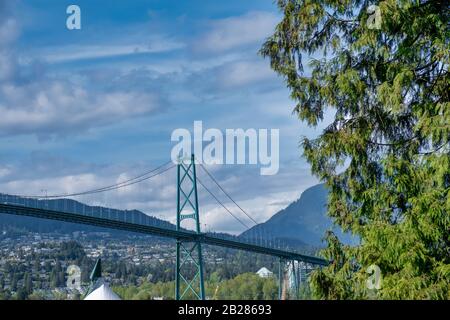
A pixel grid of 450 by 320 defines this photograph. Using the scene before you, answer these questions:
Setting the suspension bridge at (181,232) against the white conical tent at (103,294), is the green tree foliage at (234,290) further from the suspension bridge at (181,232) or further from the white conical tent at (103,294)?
the white conical tent at (103,294)

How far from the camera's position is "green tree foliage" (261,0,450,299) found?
8.94 meters

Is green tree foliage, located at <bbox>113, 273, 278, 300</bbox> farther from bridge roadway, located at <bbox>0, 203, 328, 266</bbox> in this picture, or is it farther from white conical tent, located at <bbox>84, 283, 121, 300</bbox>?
white conical tent, located at <bbox>84, 283, 121, 300</bbox>

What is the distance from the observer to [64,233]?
101 metres

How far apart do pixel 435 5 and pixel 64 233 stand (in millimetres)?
94845

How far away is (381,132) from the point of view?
1027 cm

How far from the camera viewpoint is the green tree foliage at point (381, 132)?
29.3ft

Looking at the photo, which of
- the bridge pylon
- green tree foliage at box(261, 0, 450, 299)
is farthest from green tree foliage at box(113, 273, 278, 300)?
green tree foliage at box(261, 0, 450, 299)

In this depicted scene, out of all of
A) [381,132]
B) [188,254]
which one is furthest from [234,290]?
[381,132]

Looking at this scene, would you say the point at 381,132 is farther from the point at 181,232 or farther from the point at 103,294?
the point at 181,232

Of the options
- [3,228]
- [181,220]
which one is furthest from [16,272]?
[3,228]

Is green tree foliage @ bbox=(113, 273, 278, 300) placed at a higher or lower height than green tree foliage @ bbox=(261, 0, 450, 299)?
higher
